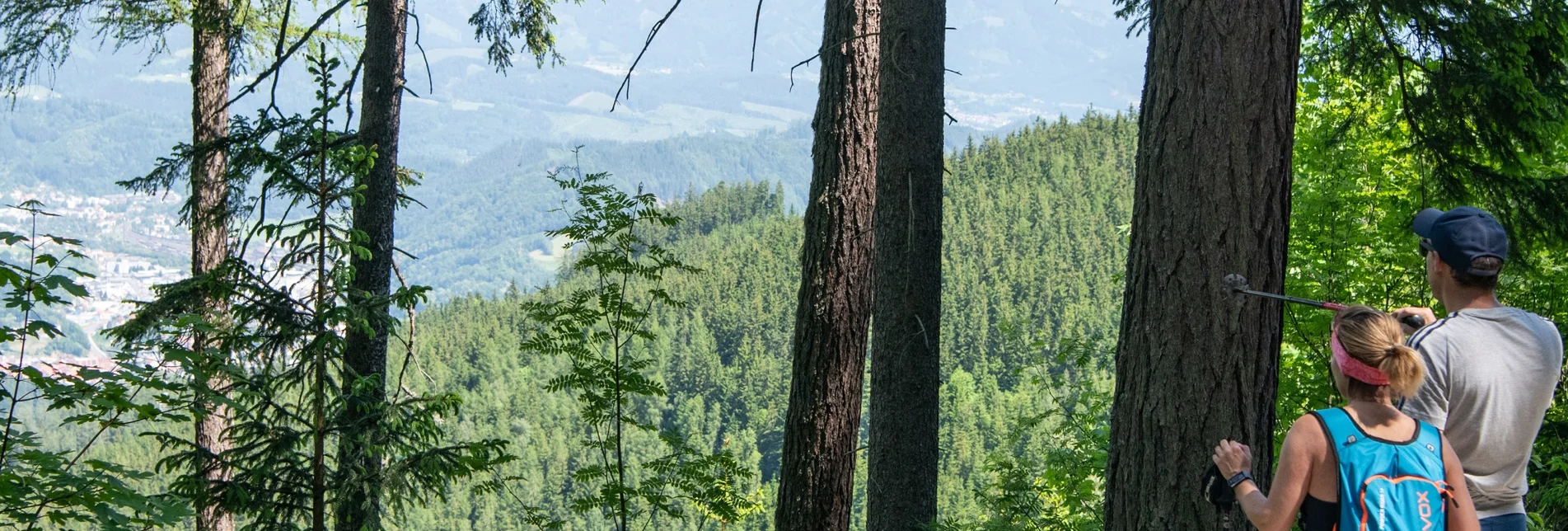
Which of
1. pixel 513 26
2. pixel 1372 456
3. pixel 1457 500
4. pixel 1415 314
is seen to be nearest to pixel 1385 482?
pixel 1372 456

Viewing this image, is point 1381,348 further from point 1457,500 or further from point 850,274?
point 850,274

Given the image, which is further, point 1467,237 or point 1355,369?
point 1467,237

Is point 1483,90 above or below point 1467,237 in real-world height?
above

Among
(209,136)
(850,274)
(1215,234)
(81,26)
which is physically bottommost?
(850,274)

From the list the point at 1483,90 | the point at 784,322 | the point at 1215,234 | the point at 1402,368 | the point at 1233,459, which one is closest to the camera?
the point at 1402,368

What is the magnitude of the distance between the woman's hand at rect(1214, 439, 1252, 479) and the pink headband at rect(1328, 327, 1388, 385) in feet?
0.83

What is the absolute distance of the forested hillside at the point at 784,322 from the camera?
71250 mm

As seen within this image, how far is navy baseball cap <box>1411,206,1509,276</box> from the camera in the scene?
1.95 m

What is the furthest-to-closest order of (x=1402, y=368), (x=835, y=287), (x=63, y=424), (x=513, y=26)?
(x=513, y=26), (x=835, y=287), (x=63, y=424), (x=1402, y=368)

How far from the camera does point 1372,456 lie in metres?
1.69

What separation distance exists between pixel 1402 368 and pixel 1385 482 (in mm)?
194

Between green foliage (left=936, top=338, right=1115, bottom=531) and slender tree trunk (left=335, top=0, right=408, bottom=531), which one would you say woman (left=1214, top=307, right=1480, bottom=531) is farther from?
slender tree trunk (left=335, top=0, right=408, bottom=531)

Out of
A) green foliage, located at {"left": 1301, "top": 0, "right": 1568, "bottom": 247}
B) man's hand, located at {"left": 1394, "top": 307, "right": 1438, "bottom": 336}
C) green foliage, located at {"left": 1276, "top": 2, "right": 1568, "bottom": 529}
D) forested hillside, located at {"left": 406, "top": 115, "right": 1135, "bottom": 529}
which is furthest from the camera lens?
forested hillside, located at {"left": 406, "top": 115, "right": 1135, "bottom": 529}

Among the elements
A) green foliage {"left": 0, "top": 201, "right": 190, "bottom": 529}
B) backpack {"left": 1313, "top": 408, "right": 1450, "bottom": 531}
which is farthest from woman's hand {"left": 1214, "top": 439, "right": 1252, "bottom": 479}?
green foliage {"left": 0, "top": 201, "right": 190, "bottom": 529}
